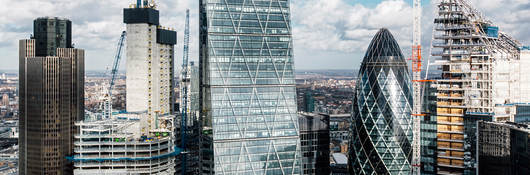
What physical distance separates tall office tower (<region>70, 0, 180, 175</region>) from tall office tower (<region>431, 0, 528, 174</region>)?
77487 millimetres

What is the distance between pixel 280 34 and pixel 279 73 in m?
9.45

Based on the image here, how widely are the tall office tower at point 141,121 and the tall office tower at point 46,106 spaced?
29662 millimetres

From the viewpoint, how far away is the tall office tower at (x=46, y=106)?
170125mm

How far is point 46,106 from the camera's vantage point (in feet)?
560

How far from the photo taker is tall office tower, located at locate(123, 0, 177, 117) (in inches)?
6038

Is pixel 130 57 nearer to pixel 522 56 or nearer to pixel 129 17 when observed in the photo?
pixel 129 17

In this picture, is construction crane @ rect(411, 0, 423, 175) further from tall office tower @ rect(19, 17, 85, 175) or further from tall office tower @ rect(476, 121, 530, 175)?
tall office tower @ rect(19, 17, 85, 175)

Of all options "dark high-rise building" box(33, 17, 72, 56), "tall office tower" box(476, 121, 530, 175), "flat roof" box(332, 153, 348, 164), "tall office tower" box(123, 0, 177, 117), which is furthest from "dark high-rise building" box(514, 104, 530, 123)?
"dark high-rise building" box(33, 17, 72, 56)

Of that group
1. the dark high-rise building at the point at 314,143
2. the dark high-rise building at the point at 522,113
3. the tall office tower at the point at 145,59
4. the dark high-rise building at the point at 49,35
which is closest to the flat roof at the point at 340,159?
the dark high-rise building at the point at 314,143

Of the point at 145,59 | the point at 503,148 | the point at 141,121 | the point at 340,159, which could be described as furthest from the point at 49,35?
the point at 503,148

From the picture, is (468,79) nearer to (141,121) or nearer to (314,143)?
(314,143)

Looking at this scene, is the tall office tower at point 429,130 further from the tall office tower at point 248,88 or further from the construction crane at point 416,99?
the tall office tower at point 248,88

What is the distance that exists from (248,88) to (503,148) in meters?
54.3

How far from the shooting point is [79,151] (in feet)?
433
